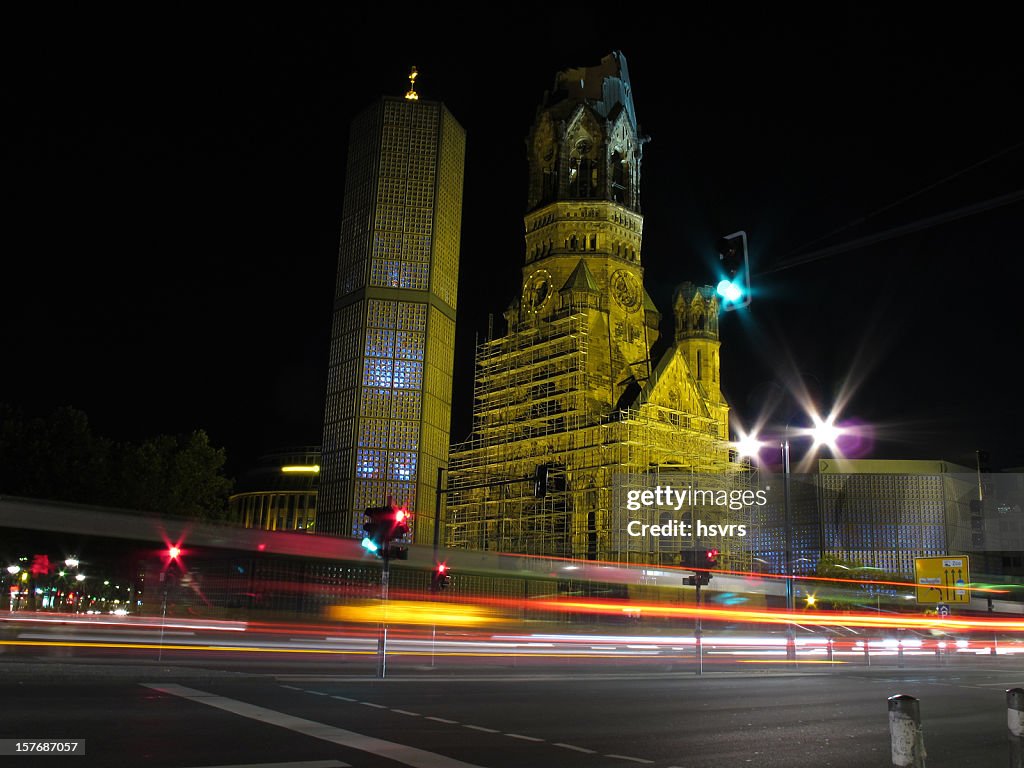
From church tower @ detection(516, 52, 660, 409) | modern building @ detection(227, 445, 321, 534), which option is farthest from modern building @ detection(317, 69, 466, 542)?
modern building @ detection(227, 445, 321, 534)

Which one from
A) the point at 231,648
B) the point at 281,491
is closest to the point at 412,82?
the point at 231,648

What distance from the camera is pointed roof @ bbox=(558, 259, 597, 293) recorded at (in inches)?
2707

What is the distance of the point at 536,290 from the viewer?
73.9 metres

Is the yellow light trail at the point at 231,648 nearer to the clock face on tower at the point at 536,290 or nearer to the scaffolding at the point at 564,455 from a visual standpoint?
the scaffolding at the point at 564,455

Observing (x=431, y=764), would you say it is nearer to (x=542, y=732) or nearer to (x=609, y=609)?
(x=542, y=732)

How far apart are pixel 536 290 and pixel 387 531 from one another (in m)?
56.7

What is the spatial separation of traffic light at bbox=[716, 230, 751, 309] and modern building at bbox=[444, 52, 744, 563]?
152ft

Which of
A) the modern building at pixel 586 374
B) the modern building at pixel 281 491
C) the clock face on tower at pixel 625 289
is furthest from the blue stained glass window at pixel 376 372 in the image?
the modern building at pixel 281 491

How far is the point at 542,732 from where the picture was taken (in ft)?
35.7

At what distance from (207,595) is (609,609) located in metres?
22.2

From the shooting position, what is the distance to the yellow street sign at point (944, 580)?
2950cm

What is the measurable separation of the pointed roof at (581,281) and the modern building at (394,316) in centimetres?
885

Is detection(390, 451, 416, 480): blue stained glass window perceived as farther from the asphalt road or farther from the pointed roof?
the asphalt road

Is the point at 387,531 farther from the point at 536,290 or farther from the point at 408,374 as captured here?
the point at 536,290
